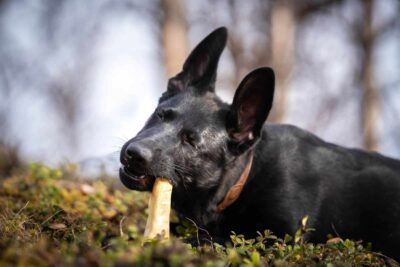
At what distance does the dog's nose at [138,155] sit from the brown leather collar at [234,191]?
2.71ft

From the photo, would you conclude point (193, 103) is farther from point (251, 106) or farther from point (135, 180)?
point (135, 180)

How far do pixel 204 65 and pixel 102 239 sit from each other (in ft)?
5.98

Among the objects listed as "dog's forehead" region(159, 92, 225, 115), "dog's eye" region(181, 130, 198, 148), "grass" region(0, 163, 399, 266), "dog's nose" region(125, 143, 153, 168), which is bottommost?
"grass" region(0, 163, 399, 266)

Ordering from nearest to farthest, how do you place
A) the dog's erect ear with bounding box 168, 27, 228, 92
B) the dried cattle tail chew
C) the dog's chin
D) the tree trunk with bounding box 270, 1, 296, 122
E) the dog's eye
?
the dried cattle tail chew < the dog's chin < the dog's eye < the dog's erect ear with bounding box 168, 27, 228, 92 < the tree trunk with bounding box 270, 1, 296, 122

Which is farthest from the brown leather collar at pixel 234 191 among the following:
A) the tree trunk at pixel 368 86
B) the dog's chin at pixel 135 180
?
the tree trunk at pixel 368 86

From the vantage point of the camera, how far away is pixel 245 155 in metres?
3.73

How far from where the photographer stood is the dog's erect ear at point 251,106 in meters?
3.46

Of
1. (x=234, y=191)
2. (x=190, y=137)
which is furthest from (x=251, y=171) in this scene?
(x=190, y=137)

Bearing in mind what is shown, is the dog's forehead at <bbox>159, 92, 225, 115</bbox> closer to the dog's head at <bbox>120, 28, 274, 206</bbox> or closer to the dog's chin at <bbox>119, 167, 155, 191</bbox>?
the dog's head at <bbox>120, 28, 274, 206</bbox>

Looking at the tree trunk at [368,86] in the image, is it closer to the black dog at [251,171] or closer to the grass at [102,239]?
the black dog at [251,171]

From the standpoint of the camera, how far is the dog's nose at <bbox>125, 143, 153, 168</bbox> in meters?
3.07

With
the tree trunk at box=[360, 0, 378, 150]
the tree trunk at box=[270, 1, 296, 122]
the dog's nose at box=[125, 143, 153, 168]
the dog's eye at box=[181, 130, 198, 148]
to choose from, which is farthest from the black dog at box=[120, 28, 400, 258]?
the tree trunk at box=[360, 0, 378, 150]

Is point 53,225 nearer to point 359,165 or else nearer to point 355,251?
point 355,251

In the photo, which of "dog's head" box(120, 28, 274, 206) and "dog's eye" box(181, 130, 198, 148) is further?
"dog's eye" box(181, 130, 198, 148)
